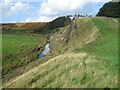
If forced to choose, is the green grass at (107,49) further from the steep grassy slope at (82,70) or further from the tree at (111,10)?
the tree at (111,10)

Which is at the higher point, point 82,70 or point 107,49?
point 107,49

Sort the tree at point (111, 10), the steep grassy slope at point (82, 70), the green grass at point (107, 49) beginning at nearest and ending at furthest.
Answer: the steep grassy slope at point (82, 70) < the green grass at point (107, 49) < the tree at point (111, 10)

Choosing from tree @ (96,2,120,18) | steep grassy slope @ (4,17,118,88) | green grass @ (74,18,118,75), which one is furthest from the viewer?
tree @ (96,2,120,18)

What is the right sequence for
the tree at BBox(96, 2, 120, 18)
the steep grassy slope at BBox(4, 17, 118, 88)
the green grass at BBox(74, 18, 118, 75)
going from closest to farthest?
1. the steep grassy slope at BBox(4, 17, 118, 88)
2. the green grass at BBox(74, 18, 118, 75)
3. the tree at BBox(96, 2, 120, 18)

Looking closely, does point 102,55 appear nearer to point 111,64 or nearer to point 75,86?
point 111,64

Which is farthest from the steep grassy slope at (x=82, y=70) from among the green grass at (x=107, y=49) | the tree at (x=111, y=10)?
the tree at (x=111, y=10)

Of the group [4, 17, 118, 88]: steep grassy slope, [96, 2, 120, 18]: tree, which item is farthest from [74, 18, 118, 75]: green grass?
[96, 2, 120, 18]: tree

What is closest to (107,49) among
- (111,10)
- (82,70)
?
(82,70)

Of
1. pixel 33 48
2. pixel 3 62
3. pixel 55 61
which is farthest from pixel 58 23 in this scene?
pixel 55 61

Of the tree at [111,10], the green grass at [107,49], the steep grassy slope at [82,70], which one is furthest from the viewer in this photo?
the tree at [111,10]

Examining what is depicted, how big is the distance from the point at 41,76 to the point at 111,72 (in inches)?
255

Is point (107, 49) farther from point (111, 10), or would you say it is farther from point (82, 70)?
point (111, 10)

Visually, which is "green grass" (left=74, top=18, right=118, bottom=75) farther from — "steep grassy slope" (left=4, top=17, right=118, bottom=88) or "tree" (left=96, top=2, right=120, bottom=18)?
"tree" (left=96, top=2, right=120, bottom=18)

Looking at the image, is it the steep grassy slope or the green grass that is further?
the green grass
